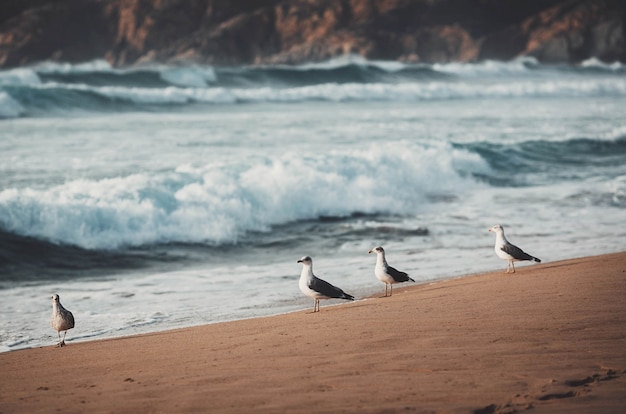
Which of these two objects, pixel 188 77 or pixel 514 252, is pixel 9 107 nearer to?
pixel 188 77

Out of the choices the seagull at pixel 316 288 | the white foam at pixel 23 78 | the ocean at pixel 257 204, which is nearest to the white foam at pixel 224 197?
the ocean at pixel 257 204

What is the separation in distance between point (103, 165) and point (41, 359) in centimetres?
1175

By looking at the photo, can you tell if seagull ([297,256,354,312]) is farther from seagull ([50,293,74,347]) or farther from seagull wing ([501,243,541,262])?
seagull wing ([501,243,541,262])

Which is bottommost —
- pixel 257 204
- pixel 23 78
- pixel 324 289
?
pixel 257 204

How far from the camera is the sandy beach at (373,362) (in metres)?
4.82

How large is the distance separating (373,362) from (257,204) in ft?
33.5

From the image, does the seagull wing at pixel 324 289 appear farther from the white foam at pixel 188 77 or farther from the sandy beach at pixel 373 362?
the white foam at pixel 188 77

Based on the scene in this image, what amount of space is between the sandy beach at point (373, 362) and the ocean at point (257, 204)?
61.6 inches

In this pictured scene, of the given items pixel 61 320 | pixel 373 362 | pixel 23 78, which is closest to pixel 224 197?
pixel 61 320

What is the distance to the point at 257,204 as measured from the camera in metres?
15.6

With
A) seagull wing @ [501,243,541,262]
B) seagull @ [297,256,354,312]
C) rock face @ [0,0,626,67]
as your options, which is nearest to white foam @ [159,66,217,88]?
rock face @ [0,0,626,67]

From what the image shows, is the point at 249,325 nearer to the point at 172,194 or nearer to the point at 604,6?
the point at 172,194

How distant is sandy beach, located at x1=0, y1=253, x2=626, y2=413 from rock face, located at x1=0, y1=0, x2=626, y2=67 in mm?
62080

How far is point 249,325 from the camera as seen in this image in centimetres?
729
